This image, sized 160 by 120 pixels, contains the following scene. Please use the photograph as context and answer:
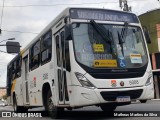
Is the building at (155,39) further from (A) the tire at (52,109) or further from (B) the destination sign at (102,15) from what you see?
(B) the destination sign at (102,15)

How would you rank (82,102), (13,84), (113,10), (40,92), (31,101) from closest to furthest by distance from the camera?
(82,102) < (113,10) < (40,92) < (31,101) < (13,84)

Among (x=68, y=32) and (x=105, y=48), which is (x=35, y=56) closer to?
(x=68, y=32)

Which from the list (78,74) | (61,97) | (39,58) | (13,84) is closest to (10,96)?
(13,84)

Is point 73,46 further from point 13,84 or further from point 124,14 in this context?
point 13,84

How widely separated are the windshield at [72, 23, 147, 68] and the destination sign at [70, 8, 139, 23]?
26cm

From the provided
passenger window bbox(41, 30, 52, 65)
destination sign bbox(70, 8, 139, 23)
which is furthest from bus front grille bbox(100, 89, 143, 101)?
passenger window bbox(41, 30, 52, 65)

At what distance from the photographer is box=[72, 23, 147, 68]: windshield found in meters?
9.76

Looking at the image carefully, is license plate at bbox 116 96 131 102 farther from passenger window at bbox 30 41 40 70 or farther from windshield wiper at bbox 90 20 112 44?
passenger window at bbox 30 41 40 70

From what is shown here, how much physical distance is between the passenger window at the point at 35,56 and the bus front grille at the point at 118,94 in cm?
428

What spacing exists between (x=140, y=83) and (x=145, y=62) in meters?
0.72

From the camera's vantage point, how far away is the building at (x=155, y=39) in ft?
111

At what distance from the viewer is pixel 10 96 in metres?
19.4

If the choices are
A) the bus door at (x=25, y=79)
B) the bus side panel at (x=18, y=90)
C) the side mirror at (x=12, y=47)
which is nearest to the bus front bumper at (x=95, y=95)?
the bus door at (x=25, y=79)

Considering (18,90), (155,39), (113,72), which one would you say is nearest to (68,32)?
(113,72)
